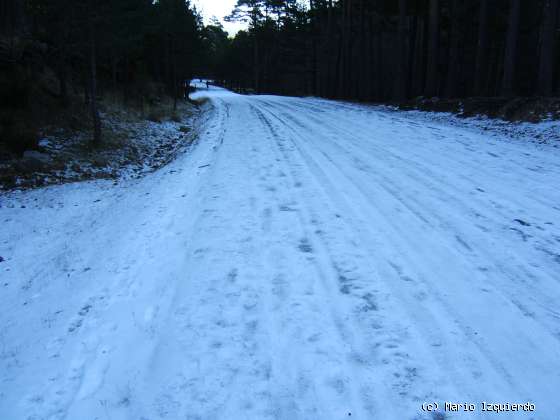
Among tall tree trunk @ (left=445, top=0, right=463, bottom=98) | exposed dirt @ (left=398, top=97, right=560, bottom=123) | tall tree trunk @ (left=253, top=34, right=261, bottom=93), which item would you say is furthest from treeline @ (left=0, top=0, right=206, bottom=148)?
tall tree trunk @ (left=253, top=34, right=261, bottom=93)

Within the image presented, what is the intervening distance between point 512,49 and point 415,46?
62.5ft

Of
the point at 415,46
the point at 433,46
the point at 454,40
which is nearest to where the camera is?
the point at 433,46

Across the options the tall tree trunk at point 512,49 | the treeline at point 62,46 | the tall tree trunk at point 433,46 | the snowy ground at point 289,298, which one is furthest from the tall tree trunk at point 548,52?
the treeline at point 62,46

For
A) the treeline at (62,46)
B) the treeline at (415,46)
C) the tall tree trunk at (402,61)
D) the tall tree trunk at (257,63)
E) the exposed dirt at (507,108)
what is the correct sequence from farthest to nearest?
the tall tree trunk at (257,63)
the tall tree trunk at (402,61)
the treeline at (415,46)
the exposed dirt at (507,108)
the treeline at (62,46)

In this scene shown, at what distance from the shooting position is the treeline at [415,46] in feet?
57.0

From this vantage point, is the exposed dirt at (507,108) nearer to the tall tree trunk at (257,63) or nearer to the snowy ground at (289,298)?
the snowy ground at (289,298)

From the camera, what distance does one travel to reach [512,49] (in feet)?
52.9

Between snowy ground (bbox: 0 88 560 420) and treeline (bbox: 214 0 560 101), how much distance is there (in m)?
11.8

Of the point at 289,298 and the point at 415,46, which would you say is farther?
the point at 415,46

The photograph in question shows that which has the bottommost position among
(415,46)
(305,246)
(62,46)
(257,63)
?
(305,246)

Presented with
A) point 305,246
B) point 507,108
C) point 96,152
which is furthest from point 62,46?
point 507,108

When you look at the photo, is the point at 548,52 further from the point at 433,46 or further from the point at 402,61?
the point at 402,61

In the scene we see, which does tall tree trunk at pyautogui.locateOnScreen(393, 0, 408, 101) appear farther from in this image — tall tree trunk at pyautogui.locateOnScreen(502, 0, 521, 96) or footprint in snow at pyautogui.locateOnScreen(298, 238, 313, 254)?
footprint in snow at pyautogui.locateOnScreen(298, 238, 313, 254)

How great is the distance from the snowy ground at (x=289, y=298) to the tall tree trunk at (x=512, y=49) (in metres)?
10.4
